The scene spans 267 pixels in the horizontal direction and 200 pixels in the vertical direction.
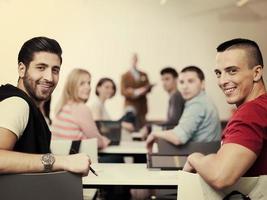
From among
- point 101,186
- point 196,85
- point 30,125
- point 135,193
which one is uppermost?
point 196,85

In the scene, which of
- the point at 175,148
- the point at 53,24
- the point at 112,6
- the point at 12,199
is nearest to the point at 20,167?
the point at 12,199

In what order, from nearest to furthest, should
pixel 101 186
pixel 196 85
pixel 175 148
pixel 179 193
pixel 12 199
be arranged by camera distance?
1. pixel 12 199
2. pixel 179 193
3. pixel 101 186
4. pixel 175 148
5. pixel 196 85

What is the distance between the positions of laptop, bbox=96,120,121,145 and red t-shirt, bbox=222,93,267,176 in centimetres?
187

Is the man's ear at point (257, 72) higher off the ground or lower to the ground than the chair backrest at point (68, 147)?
higher

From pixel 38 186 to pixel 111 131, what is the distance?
1.99 m

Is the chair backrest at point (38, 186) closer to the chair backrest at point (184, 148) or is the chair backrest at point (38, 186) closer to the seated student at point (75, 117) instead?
the chair backrest at point (184, 148)

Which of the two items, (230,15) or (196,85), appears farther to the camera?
(230,15)

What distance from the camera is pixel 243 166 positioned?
1.24m

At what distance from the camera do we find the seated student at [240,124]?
4.07ft

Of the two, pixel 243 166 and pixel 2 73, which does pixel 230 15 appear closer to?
pixel 2 73

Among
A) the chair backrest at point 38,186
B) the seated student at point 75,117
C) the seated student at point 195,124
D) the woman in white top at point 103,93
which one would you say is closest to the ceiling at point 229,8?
the woman in white top at point 103,93

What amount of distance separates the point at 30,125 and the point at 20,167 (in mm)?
229

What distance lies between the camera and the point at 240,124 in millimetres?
1289

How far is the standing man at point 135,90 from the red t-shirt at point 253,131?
172 inches
